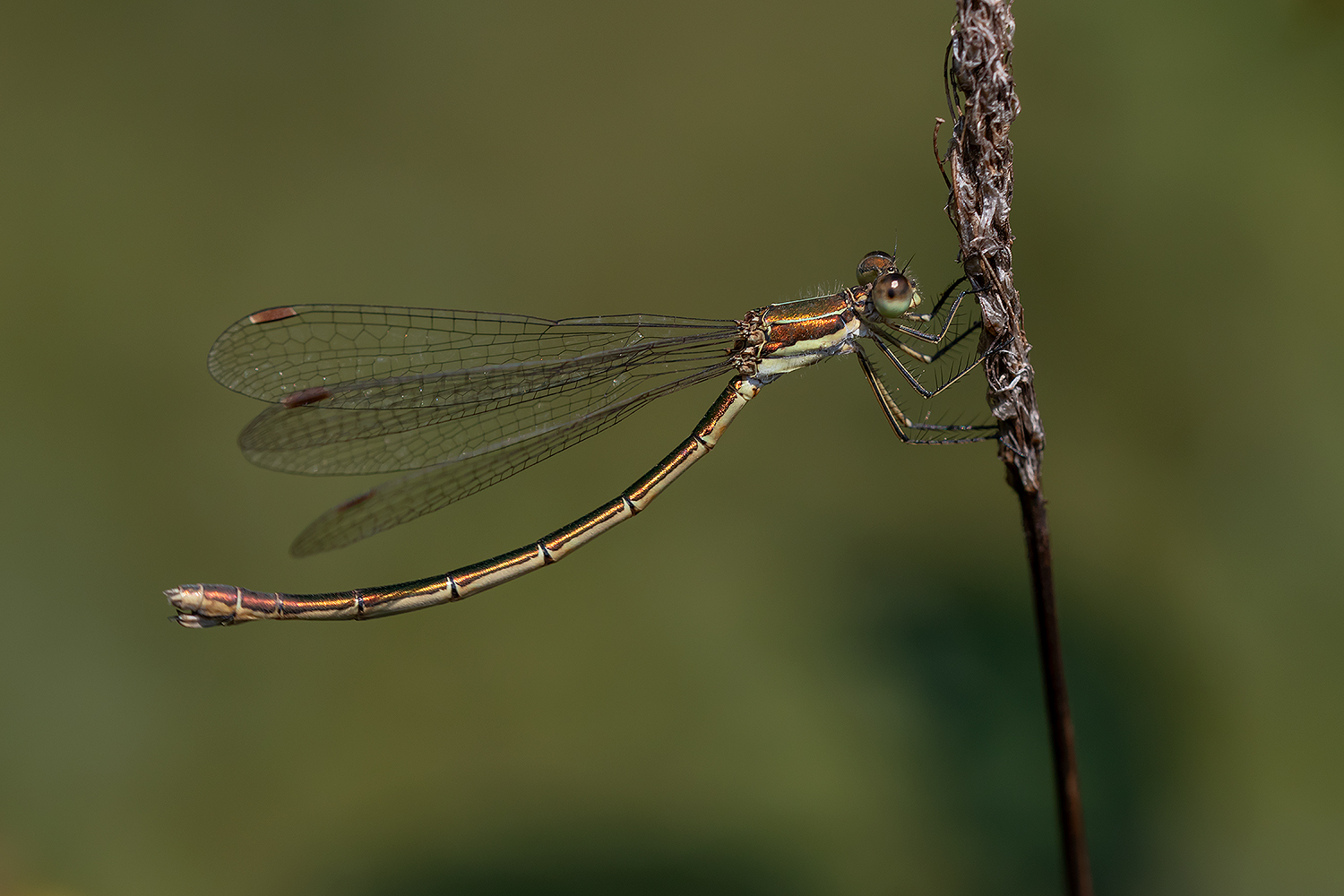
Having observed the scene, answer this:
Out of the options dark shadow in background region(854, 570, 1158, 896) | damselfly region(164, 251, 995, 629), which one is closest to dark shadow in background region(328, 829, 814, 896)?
dark shadow in background region(854, 570, 1158, 896)

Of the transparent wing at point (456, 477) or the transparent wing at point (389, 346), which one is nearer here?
the transparent wing at point (456, 477)

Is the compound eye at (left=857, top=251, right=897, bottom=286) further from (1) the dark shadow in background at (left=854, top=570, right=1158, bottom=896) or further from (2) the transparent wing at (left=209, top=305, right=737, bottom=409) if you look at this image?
(1) the dark shadow in background at (left=854, top=570, right=1158, bottom=896)

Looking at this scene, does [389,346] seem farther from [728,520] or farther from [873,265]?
[873,265]

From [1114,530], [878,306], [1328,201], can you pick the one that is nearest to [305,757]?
[878,306]

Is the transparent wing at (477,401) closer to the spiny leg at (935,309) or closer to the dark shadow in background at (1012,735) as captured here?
the spiny leg at (935,309)

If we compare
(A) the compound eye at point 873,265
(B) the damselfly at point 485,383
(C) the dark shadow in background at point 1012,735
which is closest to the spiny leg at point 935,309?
(B) the damselfly at point 485,383

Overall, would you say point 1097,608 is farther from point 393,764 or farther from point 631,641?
point 393,764
